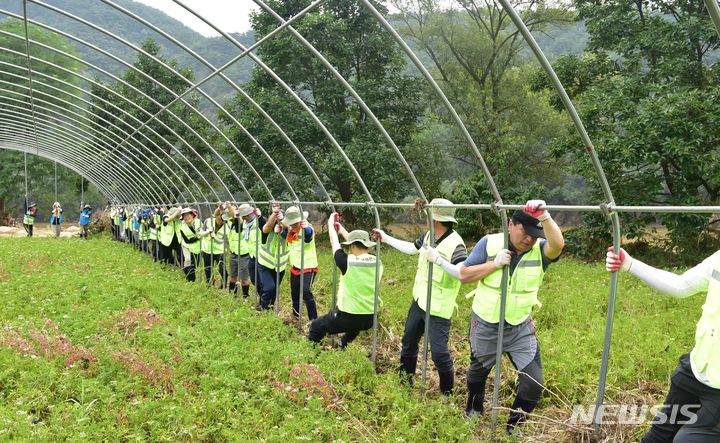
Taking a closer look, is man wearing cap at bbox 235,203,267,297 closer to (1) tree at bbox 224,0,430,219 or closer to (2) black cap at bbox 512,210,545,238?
(2) black cap at bbox 512,210,545,238

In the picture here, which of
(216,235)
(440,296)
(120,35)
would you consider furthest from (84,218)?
(120,35)

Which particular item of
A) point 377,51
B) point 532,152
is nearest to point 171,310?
point 377,51

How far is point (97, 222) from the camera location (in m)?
26.9

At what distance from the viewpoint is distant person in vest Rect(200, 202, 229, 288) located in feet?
29.1

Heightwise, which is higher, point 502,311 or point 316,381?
point 502,311

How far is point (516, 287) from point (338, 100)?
13.7 metres

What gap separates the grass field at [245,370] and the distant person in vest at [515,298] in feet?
0.80

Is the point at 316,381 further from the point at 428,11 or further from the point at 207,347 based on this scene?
the point at 428,11

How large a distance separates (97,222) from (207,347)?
24596 mm

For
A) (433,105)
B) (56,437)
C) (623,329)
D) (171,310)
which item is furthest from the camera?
(433,105)

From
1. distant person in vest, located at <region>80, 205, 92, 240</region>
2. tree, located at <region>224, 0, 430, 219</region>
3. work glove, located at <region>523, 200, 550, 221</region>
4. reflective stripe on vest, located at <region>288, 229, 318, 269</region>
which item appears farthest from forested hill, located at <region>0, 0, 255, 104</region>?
work glove, located at <region>523, 200, 550, 221</region>

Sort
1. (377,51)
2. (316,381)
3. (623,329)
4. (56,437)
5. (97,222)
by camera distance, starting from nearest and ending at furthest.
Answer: (56,437), (316,381), (623,329), (377,51), (97,222)

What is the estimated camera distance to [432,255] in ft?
14.1

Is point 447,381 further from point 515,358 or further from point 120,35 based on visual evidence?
point 120,35
